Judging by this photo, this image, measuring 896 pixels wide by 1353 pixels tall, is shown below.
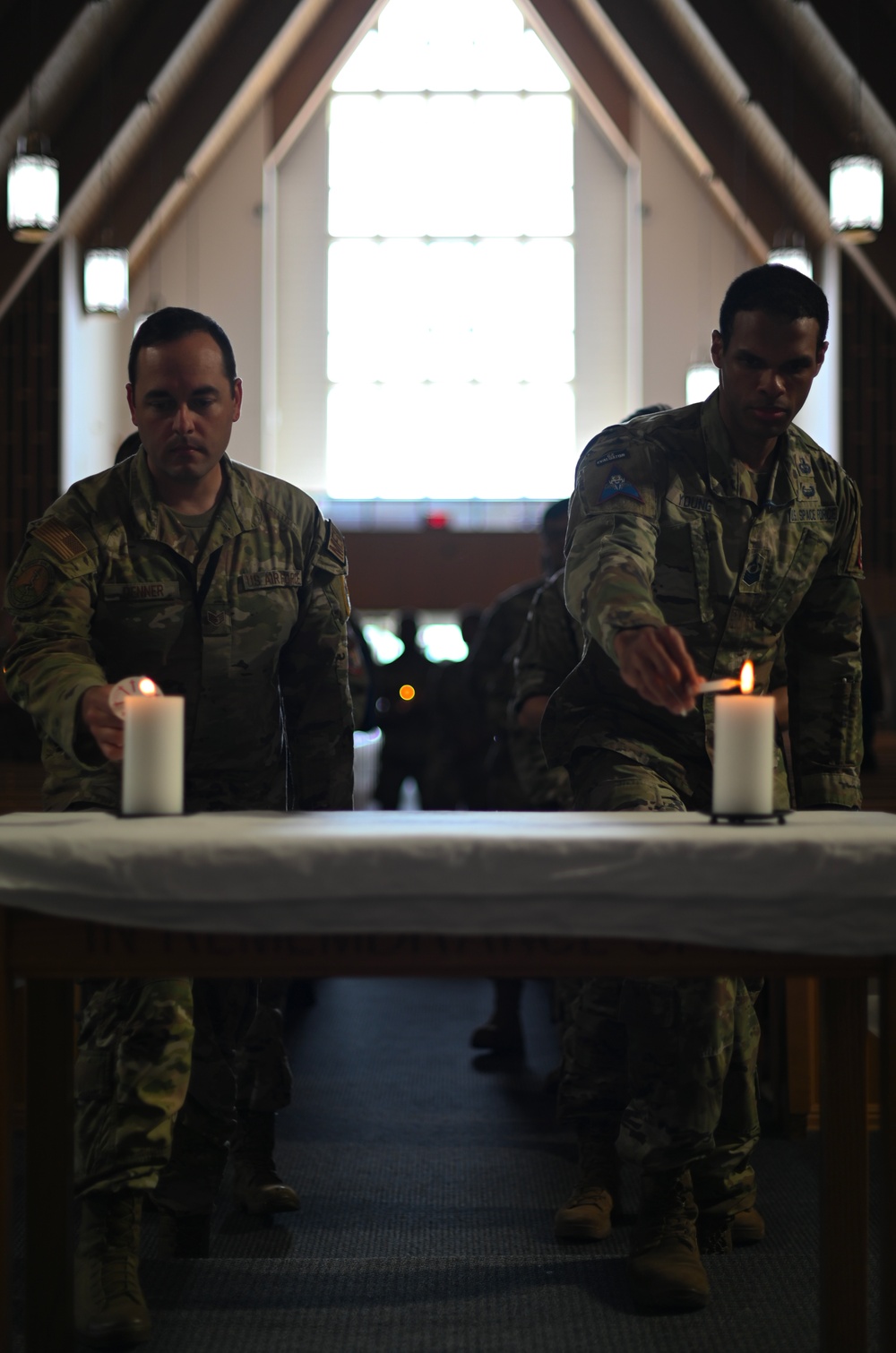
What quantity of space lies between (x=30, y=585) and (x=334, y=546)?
60 cm

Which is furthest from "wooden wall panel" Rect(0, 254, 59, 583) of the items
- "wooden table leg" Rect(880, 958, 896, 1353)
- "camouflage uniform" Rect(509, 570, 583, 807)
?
"wooden table leg" Rect(880, 958, 896, 1353)

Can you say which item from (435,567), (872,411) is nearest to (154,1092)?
(872,411)

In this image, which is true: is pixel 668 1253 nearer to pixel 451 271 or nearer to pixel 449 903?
pixel 449 903

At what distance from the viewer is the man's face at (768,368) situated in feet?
7.76

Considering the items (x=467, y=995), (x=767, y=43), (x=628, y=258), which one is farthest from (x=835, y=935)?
(x=628, y=258)

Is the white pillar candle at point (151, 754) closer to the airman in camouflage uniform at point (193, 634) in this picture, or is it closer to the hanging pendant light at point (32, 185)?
the airman in camouflage uniform at point (193, 634)

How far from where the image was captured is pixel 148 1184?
199 centimetres

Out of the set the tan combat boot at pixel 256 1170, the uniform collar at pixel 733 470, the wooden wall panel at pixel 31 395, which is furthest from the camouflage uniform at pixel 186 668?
the wooden wall panel at pixel 31 395

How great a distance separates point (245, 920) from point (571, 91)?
637 inches

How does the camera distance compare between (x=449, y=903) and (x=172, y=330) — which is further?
(x=172, y=330)

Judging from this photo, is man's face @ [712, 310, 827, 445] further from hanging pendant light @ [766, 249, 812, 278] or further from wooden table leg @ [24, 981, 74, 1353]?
hanging pendant light @ [766, 249, 812, 278]

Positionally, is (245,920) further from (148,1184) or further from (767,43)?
(767,43)

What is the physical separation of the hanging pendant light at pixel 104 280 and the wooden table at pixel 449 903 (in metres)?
8.66

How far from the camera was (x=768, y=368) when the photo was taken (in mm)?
2381
